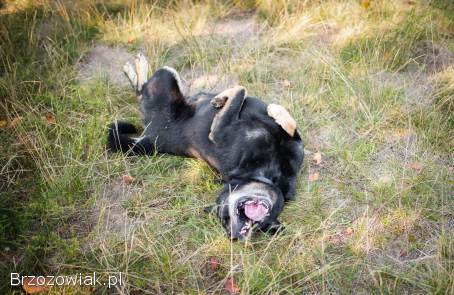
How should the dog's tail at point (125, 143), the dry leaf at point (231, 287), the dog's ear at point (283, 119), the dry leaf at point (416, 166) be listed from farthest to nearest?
the dog's tail at point (125, 143) < the dry leaf at point (416, 166) < the dog's ear at point (283, 119) < the dry leaf at point (231, 287)

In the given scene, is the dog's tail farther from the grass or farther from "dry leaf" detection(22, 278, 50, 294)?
"dry leaf" detection(22, 278, 50, 294)

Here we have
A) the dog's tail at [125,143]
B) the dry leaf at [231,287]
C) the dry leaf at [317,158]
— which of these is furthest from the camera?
the dry leaf at [317,158]

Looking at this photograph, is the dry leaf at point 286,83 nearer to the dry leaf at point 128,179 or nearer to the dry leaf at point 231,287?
the dry leaf at point 128,179

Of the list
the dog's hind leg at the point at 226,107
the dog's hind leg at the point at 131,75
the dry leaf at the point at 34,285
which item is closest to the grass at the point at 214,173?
the dry leaf at the point at 34,285

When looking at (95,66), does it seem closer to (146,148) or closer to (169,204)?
(146,148)

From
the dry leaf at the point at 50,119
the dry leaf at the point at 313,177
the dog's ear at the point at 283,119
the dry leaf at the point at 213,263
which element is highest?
the dog's ear at the point at 283,119

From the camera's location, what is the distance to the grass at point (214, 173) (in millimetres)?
3531

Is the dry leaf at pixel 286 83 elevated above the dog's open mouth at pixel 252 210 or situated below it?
above

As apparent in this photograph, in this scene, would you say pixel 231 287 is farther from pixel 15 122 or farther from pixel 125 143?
pixel 15 122

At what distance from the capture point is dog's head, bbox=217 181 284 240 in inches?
146

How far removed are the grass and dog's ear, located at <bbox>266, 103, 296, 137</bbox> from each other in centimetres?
58

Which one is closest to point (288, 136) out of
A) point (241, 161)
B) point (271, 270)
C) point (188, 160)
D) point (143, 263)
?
→ point (241, 161)

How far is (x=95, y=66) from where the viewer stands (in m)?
5.79

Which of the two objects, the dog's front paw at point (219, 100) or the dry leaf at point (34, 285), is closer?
the dry leaf at point (34, 285)
